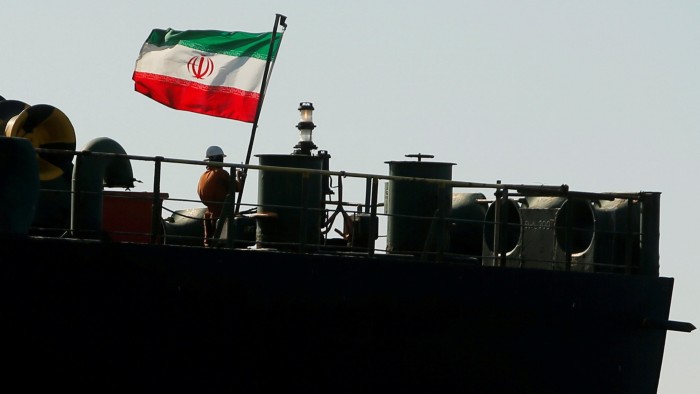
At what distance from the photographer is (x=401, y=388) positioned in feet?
69.9

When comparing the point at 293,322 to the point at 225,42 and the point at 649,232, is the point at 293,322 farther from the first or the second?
the point at 225,42

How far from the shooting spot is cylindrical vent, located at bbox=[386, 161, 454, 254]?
75.7 feet

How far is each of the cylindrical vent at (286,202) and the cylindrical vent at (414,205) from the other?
1.23 meters

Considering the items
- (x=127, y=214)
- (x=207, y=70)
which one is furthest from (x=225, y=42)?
(x=127, y=214)

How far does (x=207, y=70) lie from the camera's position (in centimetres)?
2592

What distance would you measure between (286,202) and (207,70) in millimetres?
4481

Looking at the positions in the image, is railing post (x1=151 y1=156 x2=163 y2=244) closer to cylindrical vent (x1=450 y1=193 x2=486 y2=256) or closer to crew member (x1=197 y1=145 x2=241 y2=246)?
crew member (x1=197 y1=145 x2=241 y2=246)

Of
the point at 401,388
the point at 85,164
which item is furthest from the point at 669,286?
the point at 85,164

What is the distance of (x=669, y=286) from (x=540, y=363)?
8.49 ft

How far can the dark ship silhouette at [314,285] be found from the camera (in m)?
19.4

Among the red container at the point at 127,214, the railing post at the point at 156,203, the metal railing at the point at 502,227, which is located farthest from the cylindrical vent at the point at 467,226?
the railing post at the point at 156,203

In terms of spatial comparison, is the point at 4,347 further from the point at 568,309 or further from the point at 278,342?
the point at 568,309

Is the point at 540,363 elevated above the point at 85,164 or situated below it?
below

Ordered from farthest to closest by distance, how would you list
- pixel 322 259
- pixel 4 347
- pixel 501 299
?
pixel 501 299
pixel 322 259
pixel 4 347
